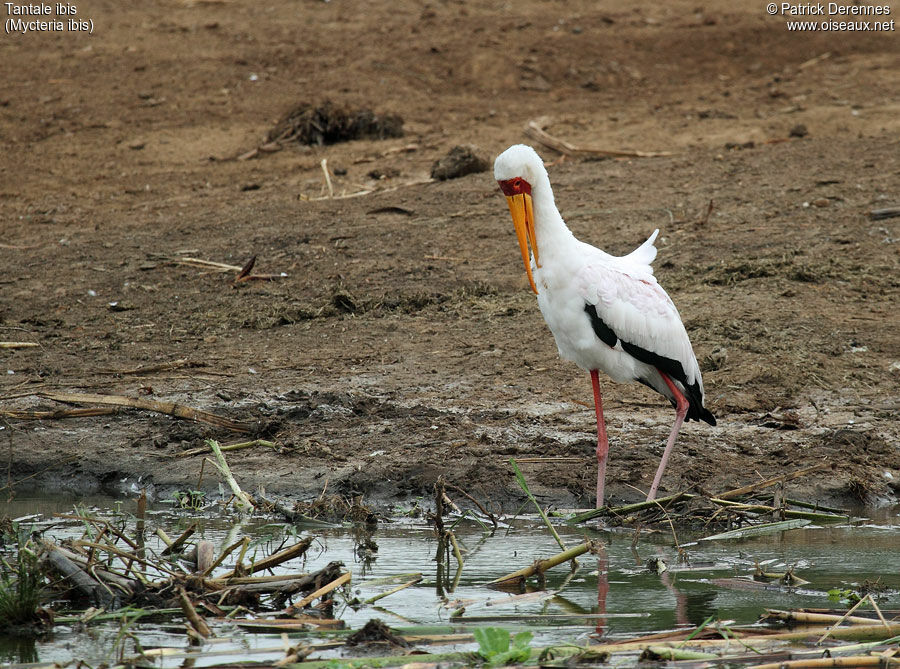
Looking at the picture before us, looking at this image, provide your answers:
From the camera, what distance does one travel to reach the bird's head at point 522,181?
18.5 ft

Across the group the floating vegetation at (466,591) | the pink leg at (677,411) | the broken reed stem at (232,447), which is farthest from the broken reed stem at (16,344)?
the pink leg at (677,411)

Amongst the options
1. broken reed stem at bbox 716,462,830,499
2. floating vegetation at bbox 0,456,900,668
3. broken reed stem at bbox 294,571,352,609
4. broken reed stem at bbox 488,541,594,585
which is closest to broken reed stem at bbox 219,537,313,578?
floating vegetation at bbox 0,456,900,668

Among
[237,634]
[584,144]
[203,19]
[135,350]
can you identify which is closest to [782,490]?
[237,634]

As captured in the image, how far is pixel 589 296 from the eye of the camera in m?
5.67

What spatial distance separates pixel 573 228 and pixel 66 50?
879cm

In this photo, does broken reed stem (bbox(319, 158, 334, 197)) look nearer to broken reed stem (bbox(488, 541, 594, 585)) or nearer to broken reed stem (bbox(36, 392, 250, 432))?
broken reed stem (bbox(36, 392, 250, 432))

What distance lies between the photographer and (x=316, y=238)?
982cm

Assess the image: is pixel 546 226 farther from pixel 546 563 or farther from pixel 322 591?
pixel 322 591

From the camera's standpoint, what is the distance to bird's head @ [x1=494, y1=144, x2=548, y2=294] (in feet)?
18.5

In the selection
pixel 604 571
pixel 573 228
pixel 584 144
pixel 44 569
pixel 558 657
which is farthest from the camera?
pixel 584 144

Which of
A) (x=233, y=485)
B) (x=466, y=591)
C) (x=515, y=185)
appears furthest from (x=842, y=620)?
(x=233, y=485)

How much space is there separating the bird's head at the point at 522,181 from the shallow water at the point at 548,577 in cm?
137

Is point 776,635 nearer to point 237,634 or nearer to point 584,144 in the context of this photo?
point 237,634

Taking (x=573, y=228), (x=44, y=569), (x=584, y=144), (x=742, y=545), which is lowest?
(x=742, y=545)
